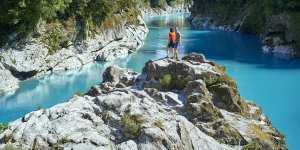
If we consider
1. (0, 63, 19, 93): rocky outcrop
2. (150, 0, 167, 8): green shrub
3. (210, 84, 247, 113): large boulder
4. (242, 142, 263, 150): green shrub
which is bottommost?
(150, 0, 167, 8): green shrub

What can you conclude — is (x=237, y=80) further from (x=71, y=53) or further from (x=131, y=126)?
(x=131, y=126)

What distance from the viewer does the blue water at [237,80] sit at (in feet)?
121

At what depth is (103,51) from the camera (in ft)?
199

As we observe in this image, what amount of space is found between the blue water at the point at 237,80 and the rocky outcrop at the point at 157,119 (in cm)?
790

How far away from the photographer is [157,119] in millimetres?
20625

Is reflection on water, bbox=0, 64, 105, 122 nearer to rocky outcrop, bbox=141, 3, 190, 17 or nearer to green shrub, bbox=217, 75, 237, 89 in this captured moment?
green shrub, bbox=217, 75, 237, 89

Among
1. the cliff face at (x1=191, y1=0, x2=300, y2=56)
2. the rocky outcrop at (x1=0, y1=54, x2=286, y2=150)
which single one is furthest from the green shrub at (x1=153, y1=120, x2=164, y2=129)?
the cliff face at (x1=191, y1=0, x2=300, y2=56)

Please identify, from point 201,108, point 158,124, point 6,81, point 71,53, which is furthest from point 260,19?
point 158,124

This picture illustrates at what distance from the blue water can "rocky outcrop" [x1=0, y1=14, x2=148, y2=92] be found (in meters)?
1.15

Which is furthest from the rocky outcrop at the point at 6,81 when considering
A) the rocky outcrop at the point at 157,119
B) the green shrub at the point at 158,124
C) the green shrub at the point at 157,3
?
the green shrub at the point at 157,3

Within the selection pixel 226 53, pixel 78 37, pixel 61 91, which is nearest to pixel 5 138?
pixel 61 91

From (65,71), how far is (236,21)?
171 feet

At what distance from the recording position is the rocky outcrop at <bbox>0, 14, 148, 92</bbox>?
47.7 metres

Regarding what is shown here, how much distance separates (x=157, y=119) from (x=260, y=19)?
221 feet
